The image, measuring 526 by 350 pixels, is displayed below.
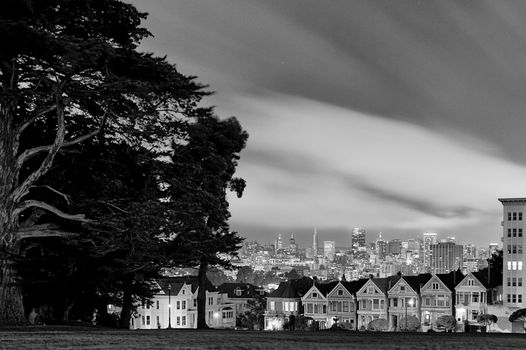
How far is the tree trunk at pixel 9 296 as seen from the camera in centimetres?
2433

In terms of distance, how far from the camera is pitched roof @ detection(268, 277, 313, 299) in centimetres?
9975

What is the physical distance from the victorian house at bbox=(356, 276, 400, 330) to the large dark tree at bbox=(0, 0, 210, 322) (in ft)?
231

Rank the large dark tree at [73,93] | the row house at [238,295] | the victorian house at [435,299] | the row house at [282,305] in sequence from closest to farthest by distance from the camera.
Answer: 1. the large dark tree at [73,93]
2. the victorian house at [435,299]
3. the row house at [282,305]
4. the row house at [238,295]

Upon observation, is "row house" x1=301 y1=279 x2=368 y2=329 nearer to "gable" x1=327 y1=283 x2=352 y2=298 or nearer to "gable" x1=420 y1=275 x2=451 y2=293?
"gable" x1=327 y1=283 x2=352 y2=298

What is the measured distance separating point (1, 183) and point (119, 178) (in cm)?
441

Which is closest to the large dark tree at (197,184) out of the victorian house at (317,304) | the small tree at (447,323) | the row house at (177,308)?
the small tree at (447,323)

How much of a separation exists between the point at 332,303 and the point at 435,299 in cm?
1431

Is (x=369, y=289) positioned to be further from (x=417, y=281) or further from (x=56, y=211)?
(x=56, y=211)

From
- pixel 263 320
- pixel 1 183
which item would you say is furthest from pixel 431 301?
pixel 1 183

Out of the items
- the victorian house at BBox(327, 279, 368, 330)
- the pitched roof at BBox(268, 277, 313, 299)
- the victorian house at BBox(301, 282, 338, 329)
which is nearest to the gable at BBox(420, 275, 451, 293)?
the victorian house at BBox(327, 279, 368, 330)

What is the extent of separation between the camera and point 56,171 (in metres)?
26.5

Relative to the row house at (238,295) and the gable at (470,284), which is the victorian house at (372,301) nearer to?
the gable at (470,284)

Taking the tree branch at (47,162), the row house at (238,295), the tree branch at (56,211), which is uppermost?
the tree branch at (47,162)

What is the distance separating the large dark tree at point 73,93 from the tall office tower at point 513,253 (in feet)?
241
